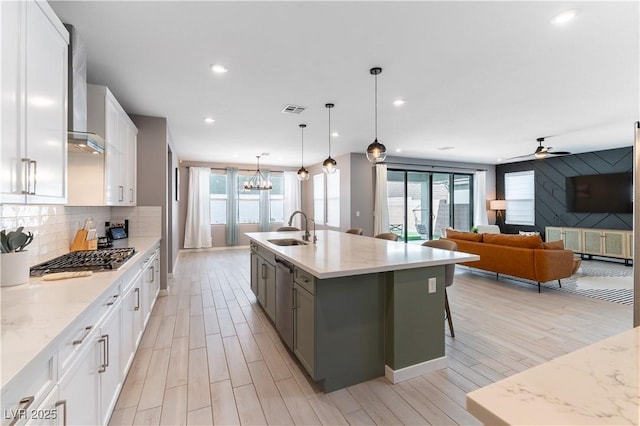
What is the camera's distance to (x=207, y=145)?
647 cm

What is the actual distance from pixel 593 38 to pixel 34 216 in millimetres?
4557

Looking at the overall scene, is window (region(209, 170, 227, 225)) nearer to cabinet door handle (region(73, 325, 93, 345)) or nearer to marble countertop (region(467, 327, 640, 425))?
cabinet door handle (region(73, 325, 93, 345))

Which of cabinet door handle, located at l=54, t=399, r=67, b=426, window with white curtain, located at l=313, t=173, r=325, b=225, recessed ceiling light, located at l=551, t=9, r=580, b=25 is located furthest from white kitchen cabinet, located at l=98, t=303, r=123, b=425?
window with white curtain, located at l=313, t=173, r=325, b=225

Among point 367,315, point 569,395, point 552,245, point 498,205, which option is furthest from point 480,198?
point 569,395

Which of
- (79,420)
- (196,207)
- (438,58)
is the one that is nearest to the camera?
(79,420)

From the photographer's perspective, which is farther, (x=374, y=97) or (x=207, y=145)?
(x=207, y=145)

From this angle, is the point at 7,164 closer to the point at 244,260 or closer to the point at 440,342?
the point at 440,342

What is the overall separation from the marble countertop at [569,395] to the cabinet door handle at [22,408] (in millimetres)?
1208

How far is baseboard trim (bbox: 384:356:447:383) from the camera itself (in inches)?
88.4

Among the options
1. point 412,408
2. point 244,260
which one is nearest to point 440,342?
point 412,408

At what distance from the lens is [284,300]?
2773mm

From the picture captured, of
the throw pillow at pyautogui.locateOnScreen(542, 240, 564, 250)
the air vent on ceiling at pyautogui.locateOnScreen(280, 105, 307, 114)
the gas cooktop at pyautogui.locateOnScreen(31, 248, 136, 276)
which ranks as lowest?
the throw pillow at pyautogui.locateOnScreen(542, 240, 564, 250)

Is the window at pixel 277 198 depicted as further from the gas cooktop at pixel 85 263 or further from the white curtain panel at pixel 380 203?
the gas cooktop at pixel 85 263

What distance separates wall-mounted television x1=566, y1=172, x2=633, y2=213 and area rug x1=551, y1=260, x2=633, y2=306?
1416mm
